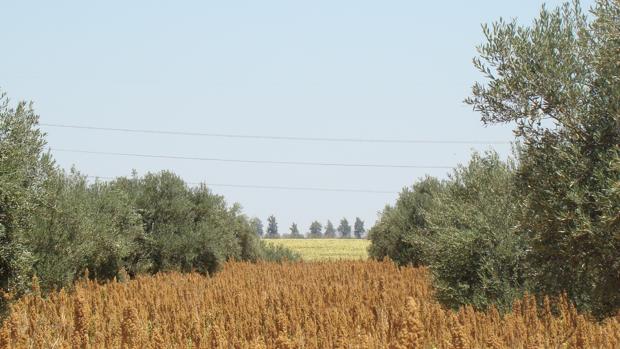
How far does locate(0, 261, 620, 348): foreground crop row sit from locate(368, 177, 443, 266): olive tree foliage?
11.8m

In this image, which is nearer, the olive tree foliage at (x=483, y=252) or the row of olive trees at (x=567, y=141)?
the row of olive trees at (x=567, y=141)

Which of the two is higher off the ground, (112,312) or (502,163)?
(502,163)

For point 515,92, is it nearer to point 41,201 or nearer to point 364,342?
point 364,342

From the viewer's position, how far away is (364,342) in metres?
9.39

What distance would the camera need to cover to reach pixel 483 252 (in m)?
21.6

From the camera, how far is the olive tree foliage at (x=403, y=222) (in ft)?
141

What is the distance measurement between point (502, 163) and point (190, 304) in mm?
10529

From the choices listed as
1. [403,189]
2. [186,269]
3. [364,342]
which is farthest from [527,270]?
[403,189]

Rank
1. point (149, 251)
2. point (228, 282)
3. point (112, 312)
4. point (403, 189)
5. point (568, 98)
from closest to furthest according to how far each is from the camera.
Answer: point (568, 98) < point (112, 312) < point (228, 282) < point (149, 251) < point (403, 189)

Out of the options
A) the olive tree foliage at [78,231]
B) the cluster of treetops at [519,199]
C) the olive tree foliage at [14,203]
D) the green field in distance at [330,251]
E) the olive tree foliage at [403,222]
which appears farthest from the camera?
the green field in distance at [330,251]

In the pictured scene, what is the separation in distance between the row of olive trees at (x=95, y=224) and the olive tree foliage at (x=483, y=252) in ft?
37.1

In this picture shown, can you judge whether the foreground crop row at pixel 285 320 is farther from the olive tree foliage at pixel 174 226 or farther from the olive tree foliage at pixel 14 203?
the olive tree foliage at pixel 174 226

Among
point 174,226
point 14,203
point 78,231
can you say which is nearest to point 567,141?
point 14,203

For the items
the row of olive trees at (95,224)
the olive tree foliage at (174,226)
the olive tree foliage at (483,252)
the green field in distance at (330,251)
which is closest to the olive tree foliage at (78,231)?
the row of olive trees at (95,224)
